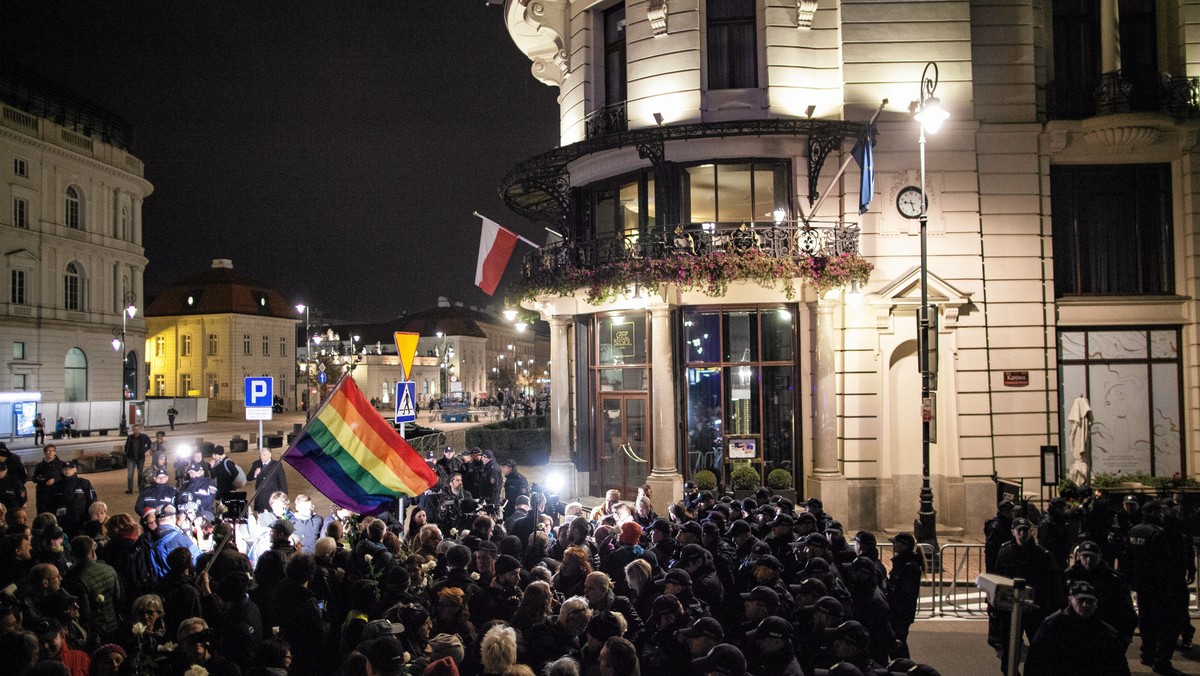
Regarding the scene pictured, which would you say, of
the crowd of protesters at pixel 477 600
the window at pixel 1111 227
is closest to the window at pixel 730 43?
the window at pixel 1111 227

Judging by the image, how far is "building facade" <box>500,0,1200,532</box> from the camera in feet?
60.0

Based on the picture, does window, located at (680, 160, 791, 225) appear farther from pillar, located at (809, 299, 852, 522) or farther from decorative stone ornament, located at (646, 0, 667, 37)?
decorative stone ornament, located at (646, 0, 667, 37)

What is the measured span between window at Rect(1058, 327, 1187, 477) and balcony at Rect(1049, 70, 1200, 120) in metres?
5.17

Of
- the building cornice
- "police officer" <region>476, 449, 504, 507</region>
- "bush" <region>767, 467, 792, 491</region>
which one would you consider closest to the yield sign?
"police officer" <region>476, 449, 504, 507</region>

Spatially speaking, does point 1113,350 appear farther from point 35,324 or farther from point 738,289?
point 35,324

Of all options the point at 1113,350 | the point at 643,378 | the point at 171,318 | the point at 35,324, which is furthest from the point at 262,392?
the point at 171,318

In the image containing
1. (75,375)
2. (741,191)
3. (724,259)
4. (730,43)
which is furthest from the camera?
(75,375)

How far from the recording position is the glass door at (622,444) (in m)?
20.1

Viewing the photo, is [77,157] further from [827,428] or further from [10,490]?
[827,428]

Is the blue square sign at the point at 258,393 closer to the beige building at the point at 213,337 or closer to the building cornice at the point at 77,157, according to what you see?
the building cornice at the point at 77,157

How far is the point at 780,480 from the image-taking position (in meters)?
18.0

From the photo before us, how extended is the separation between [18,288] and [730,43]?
55.1 meters

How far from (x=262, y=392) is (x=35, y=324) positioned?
49.4 m

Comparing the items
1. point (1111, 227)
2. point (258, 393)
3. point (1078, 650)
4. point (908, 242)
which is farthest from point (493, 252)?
point (1078, 650)
